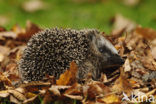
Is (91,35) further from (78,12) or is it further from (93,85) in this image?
(78,12)

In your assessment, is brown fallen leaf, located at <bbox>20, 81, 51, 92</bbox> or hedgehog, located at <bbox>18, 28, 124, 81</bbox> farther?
hedgehog, located at <bbox>18, 28, 124, 81</bbox>

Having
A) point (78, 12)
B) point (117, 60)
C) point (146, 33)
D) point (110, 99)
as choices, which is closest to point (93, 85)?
point (110, 99)

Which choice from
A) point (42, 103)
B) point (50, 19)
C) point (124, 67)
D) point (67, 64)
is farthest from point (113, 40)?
point (50, 19)

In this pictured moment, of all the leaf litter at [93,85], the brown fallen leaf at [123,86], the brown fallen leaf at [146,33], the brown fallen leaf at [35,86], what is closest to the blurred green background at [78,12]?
the brown fallen leaf at [146,33]

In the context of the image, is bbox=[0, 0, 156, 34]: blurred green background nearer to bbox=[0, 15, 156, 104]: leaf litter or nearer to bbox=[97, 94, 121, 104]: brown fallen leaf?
bbox=[0, 15, 156, 104]: leaf litter

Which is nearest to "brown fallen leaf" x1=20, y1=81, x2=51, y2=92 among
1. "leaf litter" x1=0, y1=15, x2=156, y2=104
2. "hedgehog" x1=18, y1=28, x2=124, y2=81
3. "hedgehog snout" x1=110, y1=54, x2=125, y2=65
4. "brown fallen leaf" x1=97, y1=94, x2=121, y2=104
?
"leaf litter" x1=0, y1=15, x2=156, y2=104
